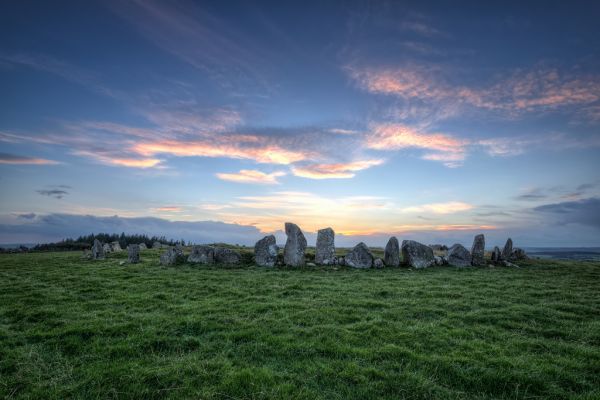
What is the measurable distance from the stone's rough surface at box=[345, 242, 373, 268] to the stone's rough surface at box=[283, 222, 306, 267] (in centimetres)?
357

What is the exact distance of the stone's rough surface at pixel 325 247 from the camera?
24.9 meters

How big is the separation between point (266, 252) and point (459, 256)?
51.1 feet

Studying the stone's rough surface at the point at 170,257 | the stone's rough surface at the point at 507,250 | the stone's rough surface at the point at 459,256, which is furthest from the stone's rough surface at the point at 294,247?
the stone's rough surface at the point at 507,250

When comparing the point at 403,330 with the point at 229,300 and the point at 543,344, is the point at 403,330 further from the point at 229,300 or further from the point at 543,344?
the point at 229,300

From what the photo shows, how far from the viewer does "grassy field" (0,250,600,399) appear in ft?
20.6

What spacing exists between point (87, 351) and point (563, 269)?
30.0 m

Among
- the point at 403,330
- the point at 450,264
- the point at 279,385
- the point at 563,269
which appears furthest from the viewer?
the point at 450,264

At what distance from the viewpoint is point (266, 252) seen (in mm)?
24891

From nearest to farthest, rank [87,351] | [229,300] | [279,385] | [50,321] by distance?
[279,385], [87,351], [50,321], [229,300]

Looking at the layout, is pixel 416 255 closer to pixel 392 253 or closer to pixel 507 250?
pixel 392 253

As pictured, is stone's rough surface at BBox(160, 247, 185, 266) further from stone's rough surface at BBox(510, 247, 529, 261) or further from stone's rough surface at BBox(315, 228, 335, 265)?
stone's rough surface at BBox(510, 247, 529, 261)

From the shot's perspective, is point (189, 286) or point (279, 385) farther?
point (189, 286)

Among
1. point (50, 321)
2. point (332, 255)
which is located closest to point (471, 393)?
point (50, 321)

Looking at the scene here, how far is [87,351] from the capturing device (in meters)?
7.93
